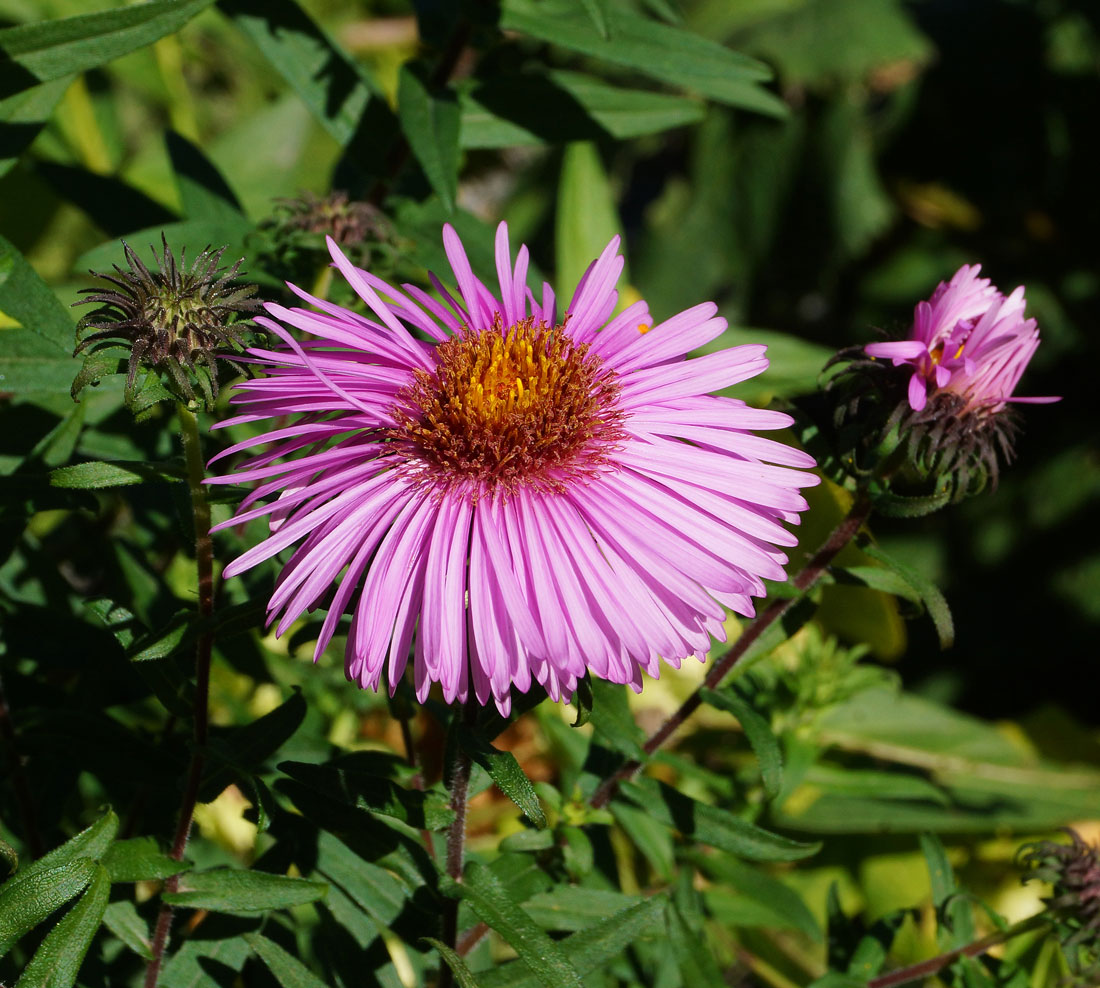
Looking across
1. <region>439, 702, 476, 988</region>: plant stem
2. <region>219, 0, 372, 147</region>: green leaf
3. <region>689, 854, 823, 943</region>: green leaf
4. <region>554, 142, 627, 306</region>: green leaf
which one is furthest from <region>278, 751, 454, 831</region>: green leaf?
<region>554, 142, 627, 306</region>: green leaf

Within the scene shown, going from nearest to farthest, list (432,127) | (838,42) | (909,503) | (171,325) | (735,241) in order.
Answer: (171,325), (909,503), (432,127), (838,42), (735,241)

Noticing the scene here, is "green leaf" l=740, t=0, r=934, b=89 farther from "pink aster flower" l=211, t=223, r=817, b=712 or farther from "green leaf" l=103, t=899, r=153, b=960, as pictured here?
"green leaf" l=103, t=899, r=153, b=960

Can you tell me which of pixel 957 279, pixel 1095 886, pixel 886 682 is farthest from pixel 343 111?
pixel 1095 886

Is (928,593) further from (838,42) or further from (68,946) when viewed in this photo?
(838,42)

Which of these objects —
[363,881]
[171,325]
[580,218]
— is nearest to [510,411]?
[171,325]

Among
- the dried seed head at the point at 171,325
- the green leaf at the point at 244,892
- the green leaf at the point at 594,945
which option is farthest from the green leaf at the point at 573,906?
the dried seed head at the point at 171,325

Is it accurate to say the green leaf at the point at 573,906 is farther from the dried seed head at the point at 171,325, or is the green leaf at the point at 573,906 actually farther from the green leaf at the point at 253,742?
the dried seed head at the point at 171,325

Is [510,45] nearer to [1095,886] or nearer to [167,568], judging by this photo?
[167,568]
